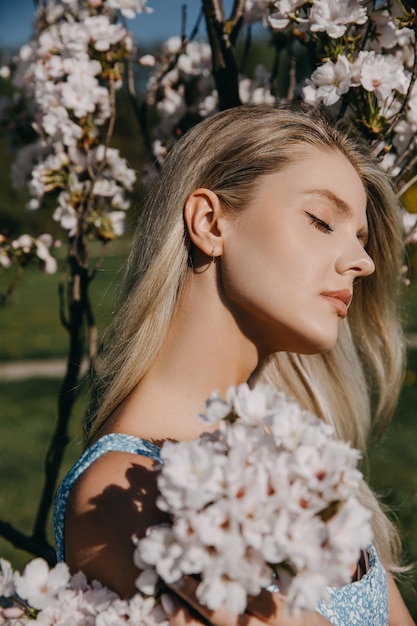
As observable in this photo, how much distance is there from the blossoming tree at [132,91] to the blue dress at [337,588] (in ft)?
2.42

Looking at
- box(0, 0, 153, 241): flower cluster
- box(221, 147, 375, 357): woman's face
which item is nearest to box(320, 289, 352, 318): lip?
box(221, 147, 375, 357): woman's face

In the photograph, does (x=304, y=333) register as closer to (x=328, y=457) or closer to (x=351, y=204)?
(x=351, y=204)

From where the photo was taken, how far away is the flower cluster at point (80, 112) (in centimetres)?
265

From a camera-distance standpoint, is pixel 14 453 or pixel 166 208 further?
pixel 14 453

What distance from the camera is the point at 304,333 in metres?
1.83

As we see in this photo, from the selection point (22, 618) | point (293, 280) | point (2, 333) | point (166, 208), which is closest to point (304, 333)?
point (293, 280)

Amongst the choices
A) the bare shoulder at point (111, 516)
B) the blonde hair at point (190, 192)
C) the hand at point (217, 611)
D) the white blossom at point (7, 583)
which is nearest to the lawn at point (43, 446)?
the blonde hair at point (190, 192)

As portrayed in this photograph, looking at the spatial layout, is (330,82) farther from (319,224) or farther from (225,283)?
(225,283)

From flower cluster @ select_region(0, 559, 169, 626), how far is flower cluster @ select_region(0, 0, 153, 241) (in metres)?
1.45

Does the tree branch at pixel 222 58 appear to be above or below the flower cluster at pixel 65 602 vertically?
above

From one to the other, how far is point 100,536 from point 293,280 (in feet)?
2.18

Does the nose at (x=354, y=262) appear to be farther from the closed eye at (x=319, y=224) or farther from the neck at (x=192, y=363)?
the neck at (x=192, y=363)

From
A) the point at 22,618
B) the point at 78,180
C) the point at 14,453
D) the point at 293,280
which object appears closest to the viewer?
the point at 22,618

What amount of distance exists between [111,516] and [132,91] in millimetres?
1797
